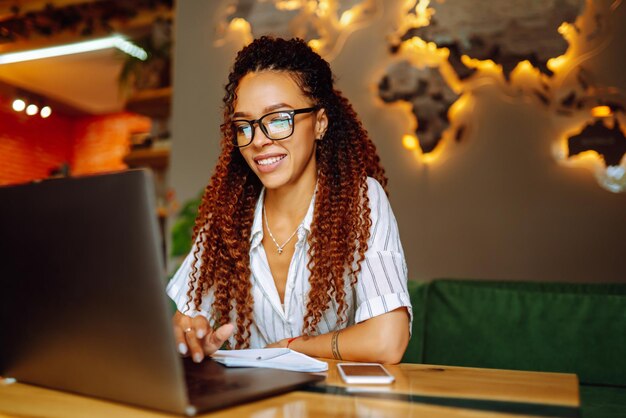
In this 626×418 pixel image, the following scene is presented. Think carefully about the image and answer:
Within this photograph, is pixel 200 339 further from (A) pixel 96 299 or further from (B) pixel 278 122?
(B) pixel 278 122

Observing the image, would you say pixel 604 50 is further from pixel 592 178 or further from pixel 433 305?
pixel 433 305

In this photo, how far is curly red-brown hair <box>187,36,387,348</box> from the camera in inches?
57.6

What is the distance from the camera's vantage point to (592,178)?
2.89m

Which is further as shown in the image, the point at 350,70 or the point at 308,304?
the point at 350,70

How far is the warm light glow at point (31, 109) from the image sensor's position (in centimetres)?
788

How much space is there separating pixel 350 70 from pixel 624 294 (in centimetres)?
205

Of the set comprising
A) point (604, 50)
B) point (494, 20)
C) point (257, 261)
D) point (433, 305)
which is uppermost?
point (494, 20)

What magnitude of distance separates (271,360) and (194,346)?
5.7 inches

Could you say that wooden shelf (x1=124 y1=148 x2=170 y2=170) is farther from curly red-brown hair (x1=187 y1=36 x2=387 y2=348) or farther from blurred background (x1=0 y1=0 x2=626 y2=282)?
curly red-brown hair (x1=187 y1=36 x2=387 y2=348)

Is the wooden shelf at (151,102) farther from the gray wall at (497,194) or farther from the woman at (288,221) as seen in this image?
the woman at (288,221)

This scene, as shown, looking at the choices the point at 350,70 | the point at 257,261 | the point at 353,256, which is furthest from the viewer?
the point at 350,70

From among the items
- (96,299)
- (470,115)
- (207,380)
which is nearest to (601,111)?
(470,115)

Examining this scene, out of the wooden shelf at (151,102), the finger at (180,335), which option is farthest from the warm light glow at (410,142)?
the finger at (180,335)

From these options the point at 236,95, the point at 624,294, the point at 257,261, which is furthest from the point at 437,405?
the point at 624,294
